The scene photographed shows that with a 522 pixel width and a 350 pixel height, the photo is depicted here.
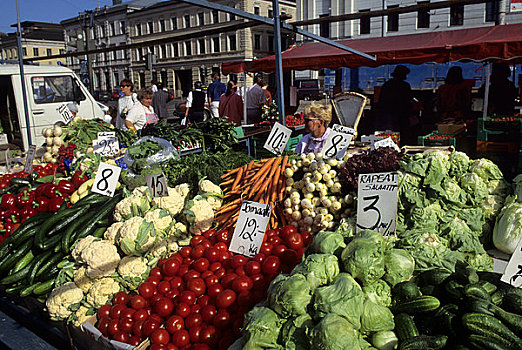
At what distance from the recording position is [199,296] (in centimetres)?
253

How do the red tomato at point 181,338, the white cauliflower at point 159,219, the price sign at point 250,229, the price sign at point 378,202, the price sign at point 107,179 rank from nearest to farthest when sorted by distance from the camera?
1. the red tomato at point 181,338
2. the price sign at point 378,202
3. the price sign at point 250,229
4. the white cauliflower at point 159,219
5. the price sign at point 107,179

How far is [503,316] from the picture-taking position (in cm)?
157

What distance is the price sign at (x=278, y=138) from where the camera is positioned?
3863mm

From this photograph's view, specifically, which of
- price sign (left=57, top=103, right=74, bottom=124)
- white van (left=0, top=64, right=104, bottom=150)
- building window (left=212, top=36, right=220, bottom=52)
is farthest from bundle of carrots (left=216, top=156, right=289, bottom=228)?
building window (left=212, top=36, right=220, bottom=52)

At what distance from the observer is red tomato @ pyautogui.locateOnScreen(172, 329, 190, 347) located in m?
2.23

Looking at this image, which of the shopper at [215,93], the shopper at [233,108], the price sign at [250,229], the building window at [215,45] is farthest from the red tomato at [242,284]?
the building window at [215,45]

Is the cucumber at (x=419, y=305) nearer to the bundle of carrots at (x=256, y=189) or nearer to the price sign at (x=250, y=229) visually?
the price sign at (x=250, y=229)

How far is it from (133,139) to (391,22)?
33.0 metres

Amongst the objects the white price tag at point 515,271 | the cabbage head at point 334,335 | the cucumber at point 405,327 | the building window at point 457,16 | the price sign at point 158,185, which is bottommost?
the cucumber at point 405,327

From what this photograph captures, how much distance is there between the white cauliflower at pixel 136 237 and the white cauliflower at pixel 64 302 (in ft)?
1.42

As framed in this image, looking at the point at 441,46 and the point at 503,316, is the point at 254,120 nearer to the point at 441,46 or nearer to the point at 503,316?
the point at 441,46

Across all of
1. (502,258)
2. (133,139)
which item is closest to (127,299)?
(502,258)

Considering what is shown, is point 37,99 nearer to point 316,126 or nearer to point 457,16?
point 316,126

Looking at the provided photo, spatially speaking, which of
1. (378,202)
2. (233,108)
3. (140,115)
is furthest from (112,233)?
(233,108)
